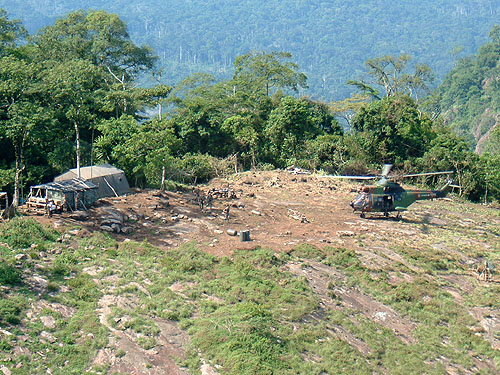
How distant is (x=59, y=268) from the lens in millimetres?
21906

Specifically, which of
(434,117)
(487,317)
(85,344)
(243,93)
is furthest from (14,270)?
(434,117)

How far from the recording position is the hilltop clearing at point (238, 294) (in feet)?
60.4

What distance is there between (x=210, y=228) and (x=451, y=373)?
42.7 feet

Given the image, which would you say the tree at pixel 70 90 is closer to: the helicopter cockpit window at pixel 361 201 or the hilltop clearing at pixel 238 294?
the hilltop clearing at pixel 238 294

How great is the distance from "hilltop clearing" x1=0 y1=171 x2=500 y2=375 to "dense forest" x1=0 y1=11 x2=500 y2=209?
5.00 m

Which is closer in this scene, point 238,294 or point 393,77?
point 238,294

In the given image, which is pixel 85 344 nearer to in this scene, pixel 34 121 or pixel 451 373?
pixel 451 373

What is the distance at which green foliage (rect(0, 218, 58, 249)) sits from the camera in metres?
23.2

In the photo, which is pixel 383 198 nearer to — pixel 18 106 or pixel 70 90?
pixel 70 90

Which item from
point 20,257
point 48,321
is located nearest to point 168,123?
point 20,257

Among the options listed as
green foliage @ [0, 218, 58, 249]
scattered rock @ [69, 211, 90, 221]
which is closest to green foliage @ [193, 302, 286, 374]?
green foliage @ [0, 218, 58, 249]

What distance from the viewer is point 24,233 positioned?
23656 millimetres

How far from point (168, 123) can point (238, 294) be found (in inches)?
970

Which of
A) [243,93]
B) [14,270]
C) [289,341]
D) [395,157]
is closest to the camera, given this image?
[289,341]
